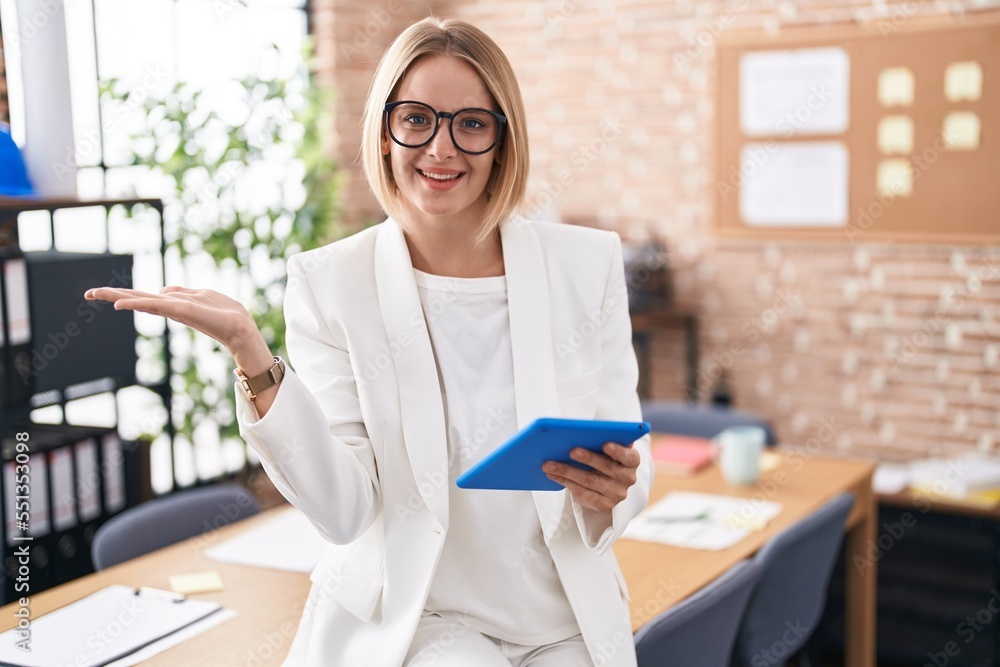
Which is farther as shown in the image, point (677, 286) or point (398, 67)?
point (677, 286)

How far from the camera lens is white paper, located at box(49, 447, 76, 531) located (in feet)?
9.80

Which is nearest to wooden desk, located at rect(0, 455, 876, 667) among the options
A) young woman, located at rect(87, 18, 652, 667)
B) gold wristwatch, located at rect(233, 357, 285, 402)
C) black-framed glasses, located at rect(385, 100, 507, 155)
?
young woman, located at rect(87, 18, 652, 667)

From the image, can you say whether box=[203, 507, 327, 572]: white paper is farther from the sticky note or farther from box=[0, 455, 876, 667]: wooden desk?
the sticky note

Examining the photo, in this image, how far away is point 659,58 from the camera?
5.06m

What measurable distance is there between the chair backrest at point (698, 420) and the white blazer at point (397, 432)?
1.85 metres

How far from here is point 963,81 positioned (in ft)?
14.3

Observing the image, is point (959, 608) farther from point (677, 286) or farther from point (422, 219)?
point (422, 219)

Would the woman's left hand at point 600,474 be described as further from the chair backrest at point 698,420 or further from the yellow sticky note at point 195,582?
the chair backrest at point 698,420

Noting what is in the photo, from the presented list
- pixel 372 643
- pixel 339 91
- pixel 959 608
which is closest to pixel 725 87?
pixel 339 91

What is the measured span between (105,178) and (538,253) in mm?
2998

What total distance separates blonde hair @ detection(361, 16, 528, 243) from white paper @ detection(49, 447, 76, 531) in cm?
163

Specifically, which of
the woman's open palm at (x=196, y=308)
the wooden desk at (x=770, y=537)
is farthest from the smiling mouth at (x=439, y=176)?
the wooden desk at (x=770, y=537)

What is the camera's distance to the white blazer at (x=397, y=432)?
68.1 inches

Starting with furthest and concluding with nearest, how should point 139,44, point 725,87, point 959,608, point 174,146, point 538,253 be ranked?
point 725,87 < point 139,44 < point 174,146 < point 959,608 < point 538,253
